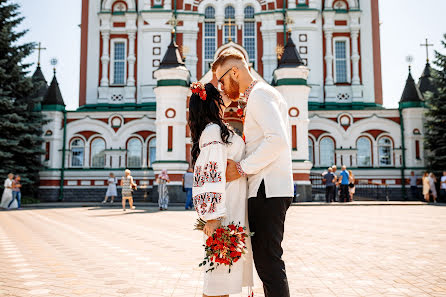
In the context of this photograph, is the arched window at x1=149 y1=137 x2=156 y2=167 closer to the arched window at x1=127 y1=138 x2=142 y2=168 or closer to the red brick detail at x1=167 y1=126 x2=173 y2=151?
the arched window at x1=127 y1=138 x2=142 y2=168

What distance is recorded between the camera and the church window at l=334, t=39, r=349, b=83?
29.9 meters

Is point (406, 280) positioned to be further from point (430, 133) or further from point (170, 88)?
point (430, 133)

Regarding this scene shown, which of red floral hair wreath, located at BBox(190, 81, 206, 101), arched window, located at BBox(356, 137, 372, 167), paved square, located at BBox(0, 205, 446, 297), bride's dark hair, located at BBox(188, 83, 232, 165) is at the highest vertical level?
arched window, located at BBox(356, 137, 372, 167)

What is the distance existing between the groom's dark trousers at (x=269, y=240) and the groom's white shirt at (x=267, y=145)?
0.07 metres

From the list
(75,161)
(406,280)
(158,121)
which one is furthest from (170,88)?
(406,280)

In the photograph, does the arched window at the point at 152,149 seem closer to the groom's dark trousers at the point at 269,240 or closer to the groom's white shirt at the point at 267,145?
the groom's white shirt at the point at 267,145

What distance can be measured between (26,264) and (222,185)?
175 inches

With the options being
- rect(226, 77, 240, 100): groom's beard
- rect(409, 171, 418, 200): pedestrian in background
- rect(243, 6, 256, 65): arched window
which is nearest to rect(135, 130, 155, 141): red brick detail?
rect(243, 6, 256, 65): arched window

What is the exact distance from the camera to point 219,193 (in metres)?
3.30

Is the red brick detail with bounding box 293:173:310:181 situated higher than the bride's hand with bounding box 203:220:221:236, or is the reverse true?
the red brick detail with bounding box 293:173:310:181

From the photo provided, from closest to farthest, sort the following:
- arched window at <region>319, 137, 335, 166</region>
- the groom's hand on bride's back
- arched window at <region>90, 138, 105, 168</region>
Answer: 1. the groom's hand on bride's back
2. arched window at <region>319, 137, 335, 166</region>
3. arched window at <region>90, 138, 105, 168</region>

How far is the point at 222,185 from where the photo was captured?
3305 millimetres

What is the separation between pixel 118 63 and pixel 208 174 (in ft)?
94.7

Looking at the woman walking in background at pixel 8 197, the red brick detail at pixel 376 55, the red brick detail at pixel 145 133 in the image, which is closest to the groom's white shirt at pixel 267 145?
the woman walking in background at pixel 8 197
